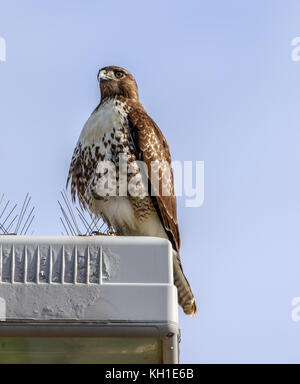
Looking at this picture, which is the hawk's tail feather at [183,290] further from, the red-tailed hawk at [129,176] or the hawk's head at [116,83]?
the hawk's head at [116,83]

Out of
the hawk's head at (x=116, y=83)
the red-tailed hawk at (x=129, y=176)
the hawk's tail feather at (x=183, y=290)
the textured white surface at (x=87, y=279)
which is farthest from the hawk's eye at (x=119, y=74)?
the textured white surface at (x=87, y=279)

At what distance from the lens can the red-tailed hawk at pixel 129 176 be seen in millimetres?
9672

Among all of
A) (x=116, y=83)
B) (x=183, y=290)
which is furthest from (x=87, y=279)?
(x=116, y=83)

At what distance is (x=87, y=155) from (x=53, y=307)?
292 cm

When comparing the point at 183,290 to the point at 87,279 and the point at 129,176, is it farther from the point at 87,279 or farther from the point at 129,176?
the point at 87,279

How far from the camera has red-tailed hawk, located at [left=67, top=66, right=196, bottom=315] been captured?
9672mm

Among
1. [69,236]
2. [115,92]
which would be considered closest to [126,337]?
[69,236]

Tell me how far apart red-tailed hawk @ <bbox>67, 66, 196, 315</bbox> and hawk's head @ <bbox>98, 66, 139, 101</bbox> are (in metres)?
0.26

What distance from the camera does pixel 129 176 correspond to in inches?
382

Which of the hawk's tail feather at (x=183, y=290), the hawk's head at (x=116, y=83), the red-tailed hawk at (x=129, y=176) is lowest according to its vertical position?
the hawk's tail feather at (x=183, y=290)

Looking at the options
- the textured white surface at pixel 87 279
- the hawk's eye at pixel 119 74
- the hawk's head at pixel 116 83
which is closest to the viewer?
the textured white surface at pixel 87 279

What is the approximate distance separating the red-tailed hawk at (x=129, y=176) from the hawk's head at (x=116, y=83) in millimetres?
263

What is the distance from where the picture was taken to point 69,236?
24.5 ft
